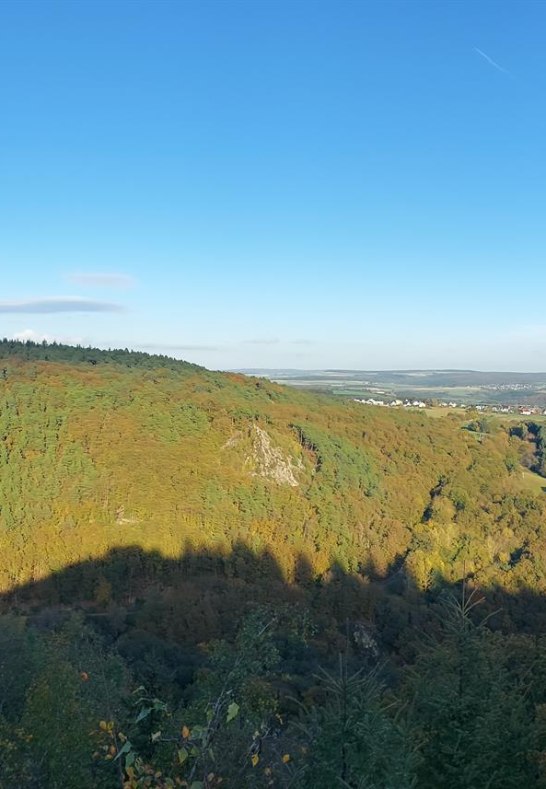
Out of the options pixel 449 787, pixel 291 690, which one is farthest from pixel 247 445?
pixel 449 787

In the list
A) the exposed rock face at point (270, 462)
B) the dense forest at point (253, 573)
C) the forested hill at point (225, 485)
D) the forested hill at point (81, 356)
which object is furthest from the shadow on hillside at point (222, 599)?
the forested hill at point (81, 356)

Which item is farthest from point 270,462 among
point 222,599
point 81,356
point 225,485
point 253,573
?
point 81,356

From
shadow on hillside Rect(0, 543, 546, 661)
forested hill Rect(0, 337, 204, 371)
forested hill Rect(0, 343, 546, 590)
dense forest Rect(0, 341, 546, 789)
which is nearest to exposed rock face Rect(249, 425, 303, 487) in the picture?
forested hill Rect(0, 343, 546, 590)

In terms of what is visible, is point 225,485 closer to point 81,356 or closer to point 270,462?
point 270,462

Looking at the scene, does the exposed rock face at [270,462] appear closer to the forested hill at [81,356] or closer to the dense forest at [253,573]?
the dense forest at [253,573]

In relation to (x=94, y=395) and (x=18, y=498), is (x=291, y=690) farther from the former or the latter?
(x=94, y=395)

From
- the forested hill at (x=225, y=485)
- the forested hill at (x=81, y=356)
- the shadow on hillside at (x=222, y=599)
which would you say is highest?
the forested hill at (x=81, y=356)

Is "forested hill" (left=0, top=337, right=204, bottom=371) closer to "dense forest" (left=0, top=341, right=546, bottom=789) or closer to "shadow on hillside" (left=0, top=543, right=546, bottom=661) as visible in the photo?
"dense forest" (left=0, top=341, right=546, bottom=789)
